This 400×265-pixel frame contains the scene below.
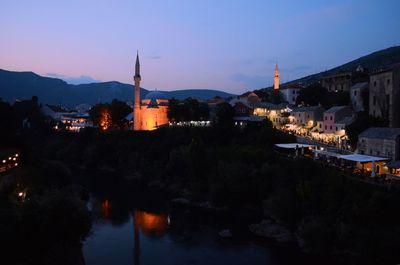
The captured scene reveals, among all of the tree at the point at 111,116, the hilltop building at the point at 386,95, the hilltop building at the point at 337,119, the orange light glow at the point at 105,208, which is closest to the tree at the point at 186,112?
the tree at the point at 111,116

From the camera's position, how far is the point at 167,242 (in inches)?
937

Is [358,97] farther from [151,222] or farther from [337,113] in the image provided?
[151,222]

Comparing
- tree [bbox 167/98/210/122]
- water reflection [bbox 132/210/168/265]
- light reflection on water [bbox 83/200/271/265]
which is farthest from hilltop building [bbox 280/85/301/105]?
light reflection on water [bbox 83/200/271/265]

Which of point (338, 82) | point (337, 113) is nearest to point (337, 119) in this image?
point (337, 113)

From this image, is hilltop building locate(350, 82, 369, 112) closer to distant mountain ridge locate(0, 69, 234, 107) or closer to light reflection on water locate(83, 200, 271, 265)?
light reflection on water locate(83, 200, 271, 265)

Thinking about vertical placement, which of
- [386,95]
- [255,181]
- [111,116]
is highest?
[386,95]

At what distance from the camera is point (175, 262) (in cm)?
2055

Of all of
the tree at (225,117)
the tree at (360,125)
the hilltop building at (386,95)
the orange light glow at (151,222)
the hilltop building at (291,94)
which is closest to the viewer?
the orange light glow at (151,222)

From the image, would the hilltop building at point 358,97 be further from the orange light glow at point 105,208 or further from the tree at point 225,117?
the orange light glow at point 105,208

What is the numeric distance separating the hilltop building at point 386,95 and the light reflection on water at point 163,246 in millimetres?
16575

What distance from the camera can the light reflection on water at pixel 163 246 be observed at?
825 inches

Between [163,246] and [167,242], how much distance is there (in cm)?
65

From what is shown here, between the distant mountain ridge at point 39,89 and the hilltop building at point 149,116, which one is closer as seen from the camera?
the hilltop building at point 149,116

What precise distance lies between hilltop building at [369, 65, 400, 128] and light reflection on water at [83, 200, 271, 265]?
16.6 metres
